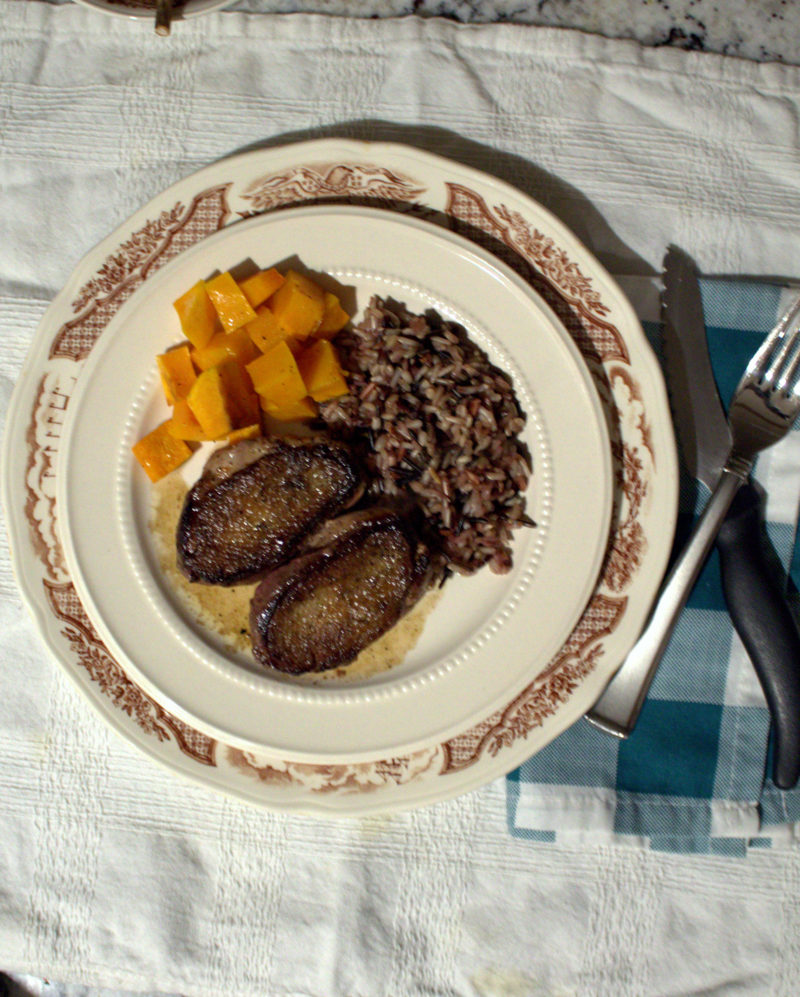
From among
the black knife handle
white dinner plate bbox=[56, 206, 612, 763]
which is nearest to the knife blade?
the black knife handle

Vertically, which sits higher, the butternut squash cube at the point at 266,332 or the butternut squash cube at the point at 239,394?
the butternut squash cube at the point at 266,332

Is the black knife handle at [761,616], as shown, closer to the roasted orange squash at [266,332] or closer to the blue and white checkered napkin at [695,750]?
the blue and white checkered napkin at [695,750]

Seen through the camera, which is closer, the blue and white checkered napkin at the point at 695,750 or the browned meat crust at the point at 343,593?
the browned meat crust at the point at 343,593

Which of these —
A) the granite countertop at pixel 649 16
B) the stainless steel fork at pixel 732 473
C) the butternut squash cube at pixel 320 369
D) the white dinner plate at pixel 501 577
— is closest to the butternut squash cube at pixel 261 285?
the white dinner plate at pixel 501 577

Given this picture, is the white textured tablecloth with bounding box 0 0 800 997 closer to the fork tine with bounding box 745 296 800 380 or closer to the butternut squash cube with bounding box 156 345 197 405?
the fork tine with bounding box 745 296 800 380

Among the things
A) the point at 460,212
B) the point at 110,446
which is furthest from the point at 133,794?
the point at 460,212
